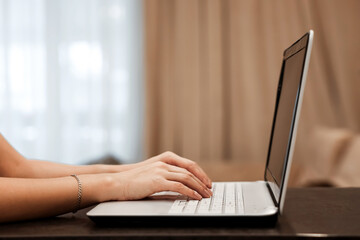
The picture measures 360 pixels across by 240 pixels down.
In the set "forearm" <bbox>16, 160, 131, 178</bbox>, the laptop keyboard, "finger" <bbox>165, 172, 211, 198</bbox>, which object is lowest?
the laptop keyboard

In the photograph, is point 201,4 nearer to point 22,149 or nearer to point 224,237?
point 22,149

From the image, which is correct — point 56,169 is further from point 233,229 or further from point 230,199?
point 233,229

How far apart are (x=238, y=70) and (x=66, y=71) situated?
46.6 inches

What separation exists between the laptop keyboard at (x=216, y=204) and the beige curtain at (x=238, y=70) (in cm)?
247

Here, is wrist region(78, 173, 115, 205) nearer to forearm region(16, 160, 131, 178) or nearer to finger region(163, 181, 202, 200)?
finger region(163, 181, 202, 200)

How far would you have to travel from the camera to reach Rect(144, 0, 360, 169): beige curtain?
3.46 metres

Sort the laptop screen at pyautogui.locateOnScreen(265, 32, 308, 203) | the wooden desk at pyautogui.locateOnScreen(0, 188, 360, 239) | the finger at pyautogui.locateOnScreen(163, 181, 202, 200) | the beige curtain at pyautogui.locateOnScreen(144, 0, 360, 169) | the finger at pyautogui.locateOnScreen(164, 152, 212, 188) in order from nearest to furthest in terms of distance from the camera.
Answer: the wooden desk at pyautogui.locateOnScreen(0, 188, 360, 239) < the laptop screen at pyautogui.locateOnScreen(265, 32, 308, 203) < the finger at pyautogui.locateOnScreen(163, 181, 202, 200) < the finger at pyautogui.locateOnScreen(164, 152, 212, 188) < the beige curtain at pyautogui.locateOnScreen(144, 0, 360, 169)

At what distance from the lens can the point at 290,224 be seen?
0.78 metres

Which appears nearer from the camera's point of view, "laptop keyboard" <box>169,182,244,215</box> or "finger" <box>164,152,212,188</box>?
"laptop keyboard" <box>169,182,244,215</box>

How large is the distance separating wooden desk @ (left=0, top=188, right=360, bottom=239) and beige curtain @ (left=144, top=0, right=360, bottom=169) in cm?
257

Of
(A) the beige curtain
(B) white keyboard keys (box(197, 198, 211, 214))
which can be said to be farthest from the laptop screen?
(A) the beige curtain

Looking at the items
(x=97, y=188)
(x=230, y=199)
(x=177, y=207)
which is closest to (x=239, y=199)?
(x=230, y=199)

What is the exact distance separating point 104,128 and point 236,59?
3.37 ft

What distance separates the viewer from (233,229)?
0.75 metres
